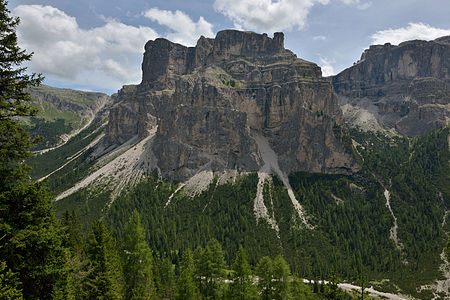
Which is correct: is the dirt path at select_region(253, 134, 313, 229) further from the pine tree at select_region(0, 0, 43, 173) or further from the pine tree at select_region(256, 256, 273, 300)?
the pine tree at select_region(0, 0, 43, 173)

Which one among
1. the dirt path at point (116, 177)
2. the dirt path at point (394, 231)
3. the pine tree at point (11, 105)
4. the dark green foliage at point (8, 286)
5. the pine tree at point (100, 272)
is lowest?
the dirt path at point (394, 231)

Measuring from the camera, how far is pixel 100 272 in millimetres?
27719

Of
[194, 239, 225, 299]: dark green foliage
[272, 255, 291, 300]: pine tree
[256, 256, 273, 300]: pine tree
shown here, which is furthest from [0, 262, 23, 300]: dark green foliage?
[272, 255, 291, 300]: pine tree

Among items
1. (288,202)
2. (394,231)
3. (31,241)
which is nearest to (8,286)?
(31,241)

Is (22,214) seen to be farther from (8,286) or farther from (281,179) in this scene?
(281,179)

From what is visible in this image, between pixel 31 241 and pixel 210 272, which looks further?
pixel 210 272

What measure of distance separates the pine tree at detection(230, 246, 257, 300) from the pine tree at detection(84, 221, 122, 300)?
1600 centimetres

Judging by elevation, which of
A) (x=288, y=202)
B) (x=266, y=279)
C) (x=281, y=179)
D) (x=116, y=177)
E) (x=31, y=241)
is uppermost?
(x=31, y=241)

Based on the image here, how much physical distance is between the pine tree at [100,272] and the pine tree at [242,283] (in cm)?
1600

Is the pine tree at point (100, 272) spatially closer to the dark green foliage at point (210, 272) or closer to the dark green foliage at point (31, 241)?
the dark green foliage at point (31, 241)

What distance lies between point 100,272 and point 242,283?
20.5 m

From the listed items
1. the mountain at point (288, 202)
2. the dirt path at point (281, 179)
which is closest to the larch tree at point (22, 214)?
the mountain at point (288, 202)

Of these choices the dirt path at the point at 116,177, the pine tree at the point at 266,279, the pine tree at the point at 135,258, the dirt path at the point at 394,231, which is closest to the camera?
the pine tree at the point at 135,258

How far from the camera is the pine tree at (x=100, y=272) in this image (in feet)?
87.9
